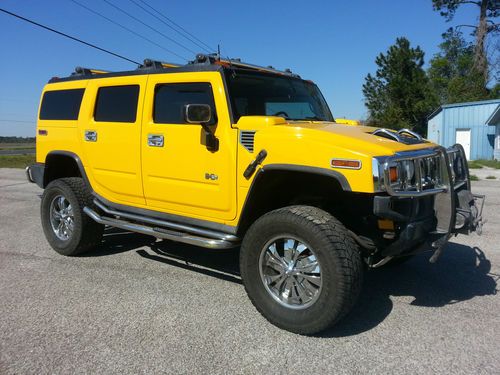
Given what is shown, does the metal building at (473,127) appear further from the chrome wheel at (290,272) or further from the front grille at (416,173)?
the chrome wheel at (290,272)

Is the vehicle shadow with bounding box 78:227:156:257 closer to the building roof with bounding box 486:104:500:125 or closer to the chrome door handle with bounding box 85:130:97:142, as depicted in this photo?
the chrome door handle with bounding box 85:130:97:142

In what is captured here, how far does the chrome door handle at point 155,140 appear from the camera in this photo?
4.54 m

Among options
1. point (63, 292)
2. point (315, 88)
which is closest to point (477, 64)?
point (315, 88)

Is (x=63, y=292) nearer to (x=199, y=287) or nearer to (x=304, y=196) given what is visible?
(x=199, y=287)

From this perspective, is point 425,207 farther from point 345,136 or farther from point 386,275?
point 386,275

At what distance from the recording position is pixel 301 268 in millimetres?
3627

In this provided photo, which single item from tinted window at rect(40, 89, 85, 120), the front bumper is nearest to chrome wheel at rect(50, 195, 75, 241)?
tinted window at rect(40, 89, 85, 120)

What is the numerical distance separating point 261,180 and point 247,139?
0.37 meters

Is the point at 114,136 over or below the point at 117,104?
below

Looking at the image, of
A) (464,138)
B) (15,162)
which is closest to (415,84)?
(464,138)

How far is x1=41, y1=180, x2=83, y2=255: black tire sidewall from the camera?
17.8 feet

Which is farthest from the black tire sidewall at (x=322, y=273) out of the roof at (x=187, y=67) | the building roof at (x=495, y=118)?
the building roof at (x=495, y=118)

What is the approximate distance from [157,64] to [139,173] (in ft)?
3.80

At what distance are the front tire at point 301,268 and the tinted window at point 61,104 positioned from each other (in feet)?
9.92
